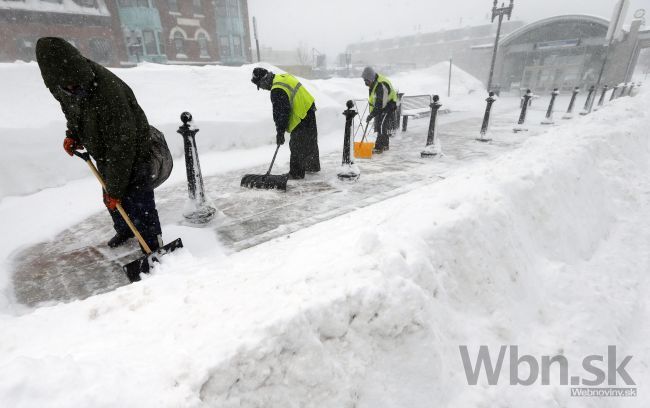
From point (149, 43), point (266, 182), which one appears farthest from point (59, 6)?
point (266, 182)

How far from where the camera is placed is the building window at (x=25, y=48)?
20.4 metres

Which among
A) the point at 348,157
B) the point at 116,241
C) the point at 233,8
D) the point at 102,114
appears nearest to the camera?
the point at 102,114

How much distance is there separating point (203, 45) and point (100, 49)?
7.77m

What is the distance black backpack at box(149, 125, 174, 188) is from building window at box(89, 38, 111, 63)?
26.4 m

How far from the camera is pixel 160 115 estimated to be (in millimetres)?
6305

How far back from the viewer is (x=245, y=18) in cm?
3061

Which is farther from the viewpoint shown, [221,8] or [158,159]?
[221,8]

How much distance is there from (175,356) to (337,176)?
456 centimetres

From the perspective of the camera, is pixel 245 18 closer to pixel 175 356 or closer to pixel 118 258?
pixel 118 258

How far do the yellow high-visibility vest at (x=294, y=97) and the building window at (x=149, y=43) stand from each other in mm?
26004

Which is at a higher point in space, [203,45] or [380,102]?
[203,45]

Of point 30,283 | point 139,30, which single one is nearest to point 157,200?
point 30,283

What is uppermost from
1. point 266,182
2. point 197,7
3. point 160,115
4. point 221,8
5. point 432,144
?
point 221,8

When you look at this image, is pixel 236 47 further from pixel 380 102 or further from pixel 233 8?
pixel 380 102
